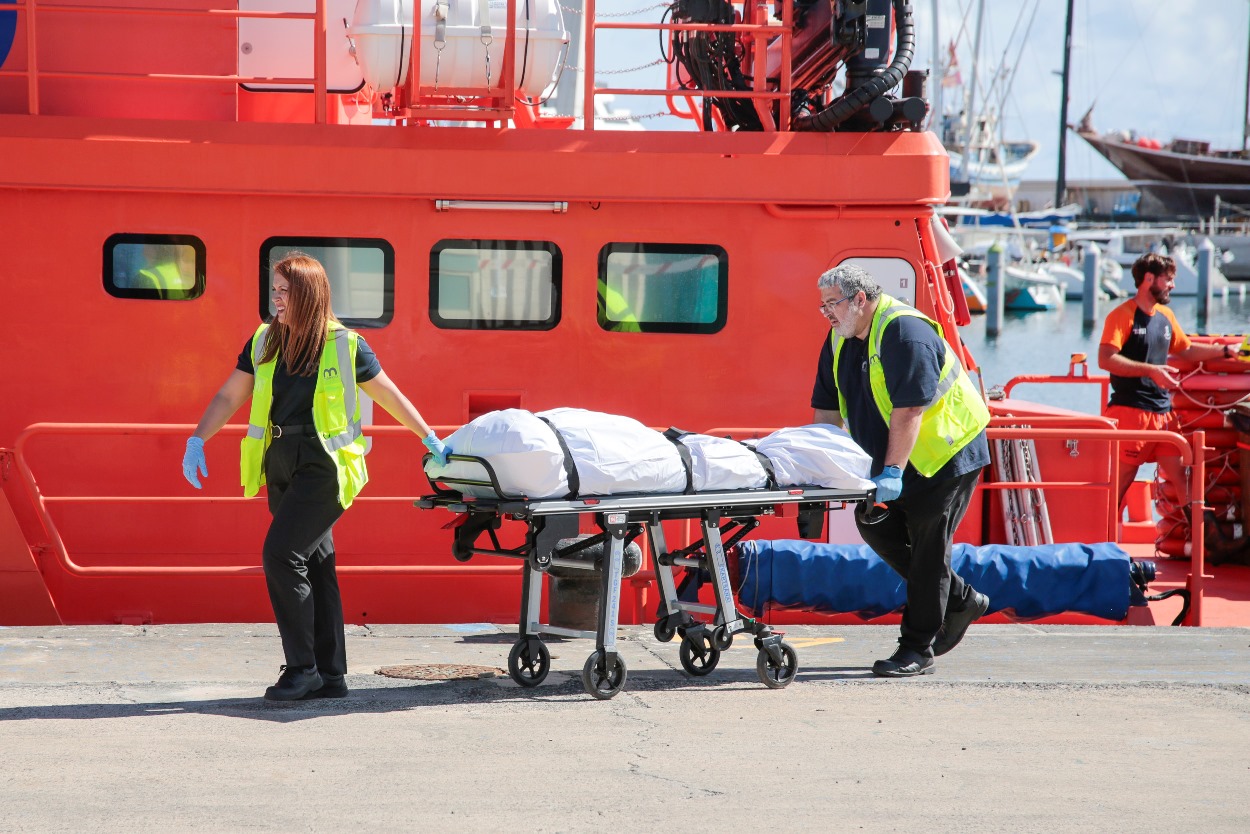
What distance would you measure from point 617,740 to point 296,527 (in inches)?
55.5

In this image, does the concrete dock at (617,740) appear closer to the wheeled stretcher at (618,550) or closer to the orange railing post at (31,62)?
the wheeled stretcher at (618,550)

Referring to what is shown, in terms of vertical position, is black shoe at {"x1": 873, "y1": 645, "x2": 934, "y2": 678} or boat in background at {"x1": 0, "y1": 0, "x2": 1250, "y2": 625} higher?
boat in background at {"x1": 0, "y1": 0, "x2": 1250, "y2": 625}

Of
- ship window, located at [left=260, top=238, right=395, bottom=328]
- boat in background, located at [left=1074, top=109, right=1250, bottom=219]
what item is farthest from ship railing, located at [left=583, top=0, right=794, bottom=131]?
boat in background, located at [left=1074, top=109, right=1250, bottom=219]

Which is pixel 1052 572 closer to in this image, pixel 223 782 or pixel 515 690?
pixel 515 690

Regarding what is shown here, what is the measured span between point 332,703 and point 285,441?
3.30 feet

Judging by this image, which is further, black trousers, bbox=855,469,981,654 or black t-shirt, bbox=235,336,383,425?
black trousers, bbox=855,469,981,654

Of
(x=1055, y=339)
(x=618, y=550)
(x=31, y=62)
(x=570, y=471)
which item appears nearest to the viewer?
(x=570, y=471)

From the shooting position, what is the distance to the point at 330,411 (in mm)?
5457

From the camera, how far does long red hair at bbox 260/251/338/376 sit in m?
5.39

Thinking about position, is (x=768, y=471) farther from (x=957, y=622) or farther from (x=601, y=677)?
(x=957, y=622)

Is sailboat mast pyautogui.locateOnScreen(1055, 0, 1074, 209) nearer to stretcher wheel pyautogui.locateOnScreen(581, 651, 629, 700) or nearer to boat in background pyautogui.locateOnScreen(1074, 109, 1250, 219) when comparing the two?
boat in background pyautogui.locateOnScreen(1074, 109, 1250, 219)

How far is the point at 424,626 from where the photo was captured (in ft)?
23.7

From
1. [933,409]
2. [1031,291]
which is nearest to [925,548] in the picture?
[933,409]

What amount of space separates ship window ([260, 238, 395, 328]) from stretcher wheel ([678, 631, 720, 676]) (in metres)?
2.61
